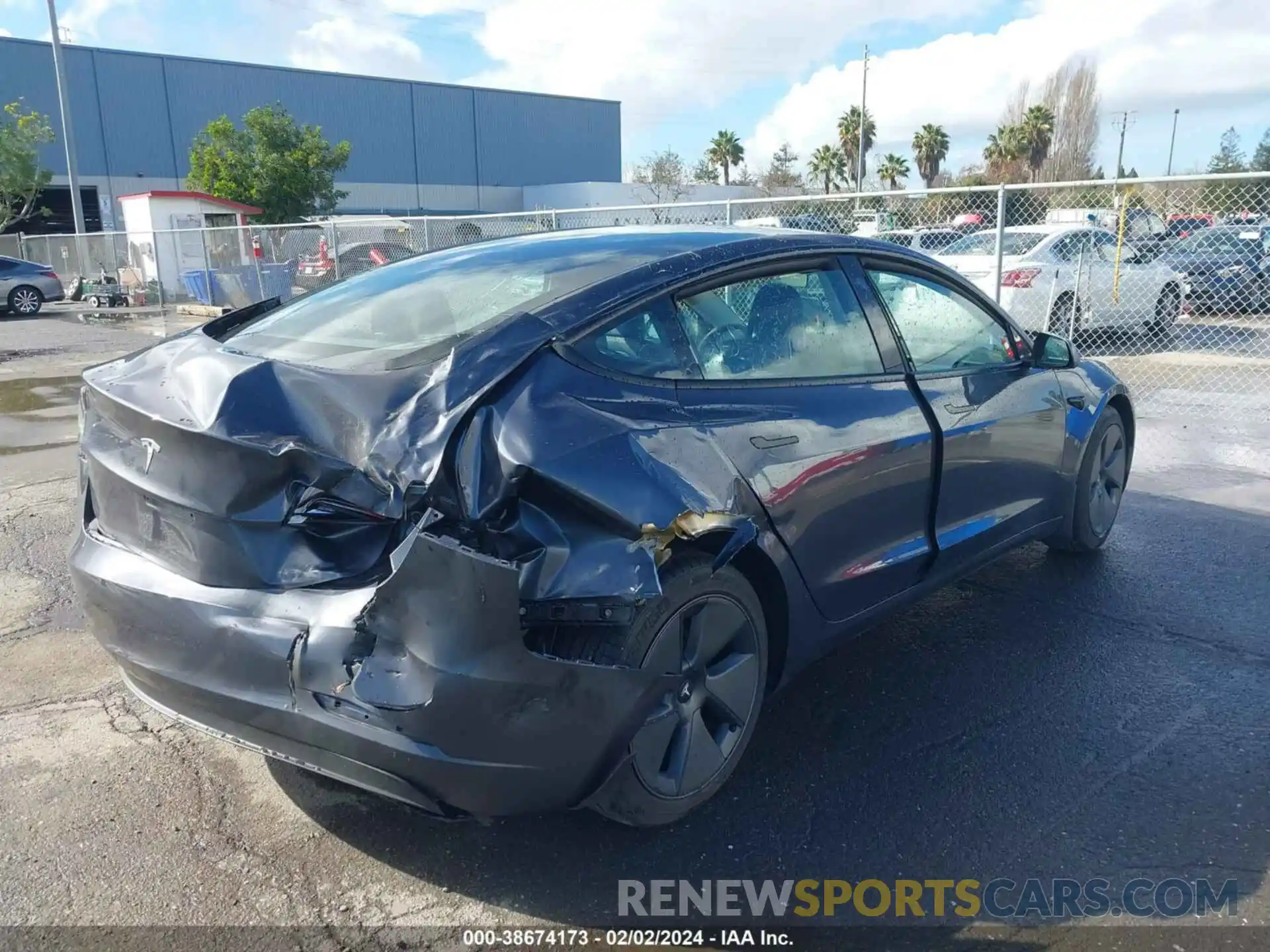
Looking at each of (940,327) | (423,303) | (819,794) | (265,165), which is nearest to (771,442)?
(819,794)

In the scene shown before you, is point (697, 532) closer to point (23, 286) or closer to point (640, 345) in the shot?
point (640, 345)

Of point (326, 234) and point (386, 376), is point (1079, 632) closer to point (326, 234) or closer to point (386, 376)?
point (386, 376)

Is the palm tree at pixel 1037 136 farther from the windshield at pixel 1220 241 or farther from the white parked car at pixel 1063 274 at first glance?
the white parked car at pixel 1063 274

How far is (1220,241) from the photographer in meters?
13.1

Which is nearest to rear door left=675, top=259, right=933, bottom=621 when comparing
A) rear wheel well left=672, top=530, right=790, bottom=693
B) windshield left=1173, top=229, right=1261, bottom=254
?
rear wheel well left=672, top=530, right=790, bottom=693

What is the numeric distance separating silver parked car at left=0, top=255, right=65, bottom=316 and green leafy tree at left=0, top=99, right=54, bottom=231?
38.6 feet

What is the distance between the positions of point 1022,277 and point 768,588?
992cm

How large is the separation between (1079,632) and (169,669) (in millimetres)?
3543

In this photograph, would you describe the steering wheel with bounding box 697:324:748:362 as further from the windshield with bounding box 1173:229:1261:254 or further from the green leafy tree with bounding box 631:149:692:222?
the green leafy tree with bounding box 631:149:692:222

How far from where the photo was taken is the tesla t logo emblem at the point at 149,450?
2.60 m

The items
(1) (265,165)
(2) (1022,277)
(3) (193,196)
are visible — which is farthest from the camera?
(1) (265,165)

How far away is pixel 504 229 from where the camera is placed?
791 inches

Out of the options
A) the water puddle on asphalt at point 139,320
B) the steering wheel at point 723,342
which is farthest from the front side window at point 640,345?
the water puddle on asphalt at point 139,320

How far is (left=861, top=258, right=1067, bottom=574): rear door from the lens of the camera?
3.75m
